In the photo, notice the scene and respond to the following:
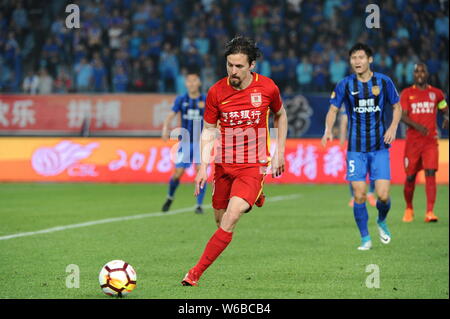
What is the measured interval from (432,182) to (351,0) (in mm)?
12348

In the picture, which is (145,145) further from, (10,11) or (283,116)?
(283,116)

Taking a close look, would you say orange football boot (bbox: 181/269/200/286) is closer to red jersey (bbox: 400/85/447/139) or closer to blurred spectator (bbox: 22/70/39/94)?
red jersey (bbox: 400/85/447/139)

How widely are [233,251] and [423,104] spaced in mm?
4879

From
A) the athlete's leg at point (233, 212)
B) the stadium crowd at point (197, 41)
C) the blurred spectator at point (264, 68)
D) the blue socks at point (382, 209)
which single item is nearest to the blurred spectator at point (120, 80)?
the stadium crowd at point (197, 41)

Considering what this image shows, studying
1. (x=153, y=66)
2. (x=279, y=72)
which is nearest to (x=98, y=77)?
(x=153, y=66)

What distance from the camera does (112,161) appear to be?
20922 millimetres

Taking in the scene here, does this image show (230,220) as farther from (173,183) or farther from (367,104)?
(173,183)

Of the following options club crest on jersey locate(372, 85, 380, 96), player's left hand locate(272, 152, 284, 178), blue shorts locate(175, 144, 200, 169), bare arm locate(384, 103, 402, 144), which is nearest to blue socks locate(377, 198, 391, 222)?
bare arm locate(384, 103, 402, 144)

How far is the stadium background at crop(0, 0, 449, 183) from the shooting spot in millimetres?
20859

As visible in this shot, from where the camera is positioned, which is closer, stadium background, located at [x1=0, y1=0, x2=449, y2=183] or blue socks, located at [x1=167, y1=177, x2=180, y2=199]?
blue socks, located at [x1=167, y1=177, x2=180, y2=199]

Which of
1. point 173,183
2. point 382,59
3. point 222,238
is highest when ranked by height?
point 382,59

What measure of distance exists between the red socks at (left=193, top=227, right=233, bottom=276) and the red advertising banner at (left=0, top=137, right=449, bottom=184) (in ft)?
43.1

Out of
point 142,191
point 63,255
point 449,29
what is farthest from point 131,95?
point 63,255

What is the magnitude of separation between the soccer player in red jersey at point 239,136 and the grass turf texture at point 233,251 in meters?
0.72
